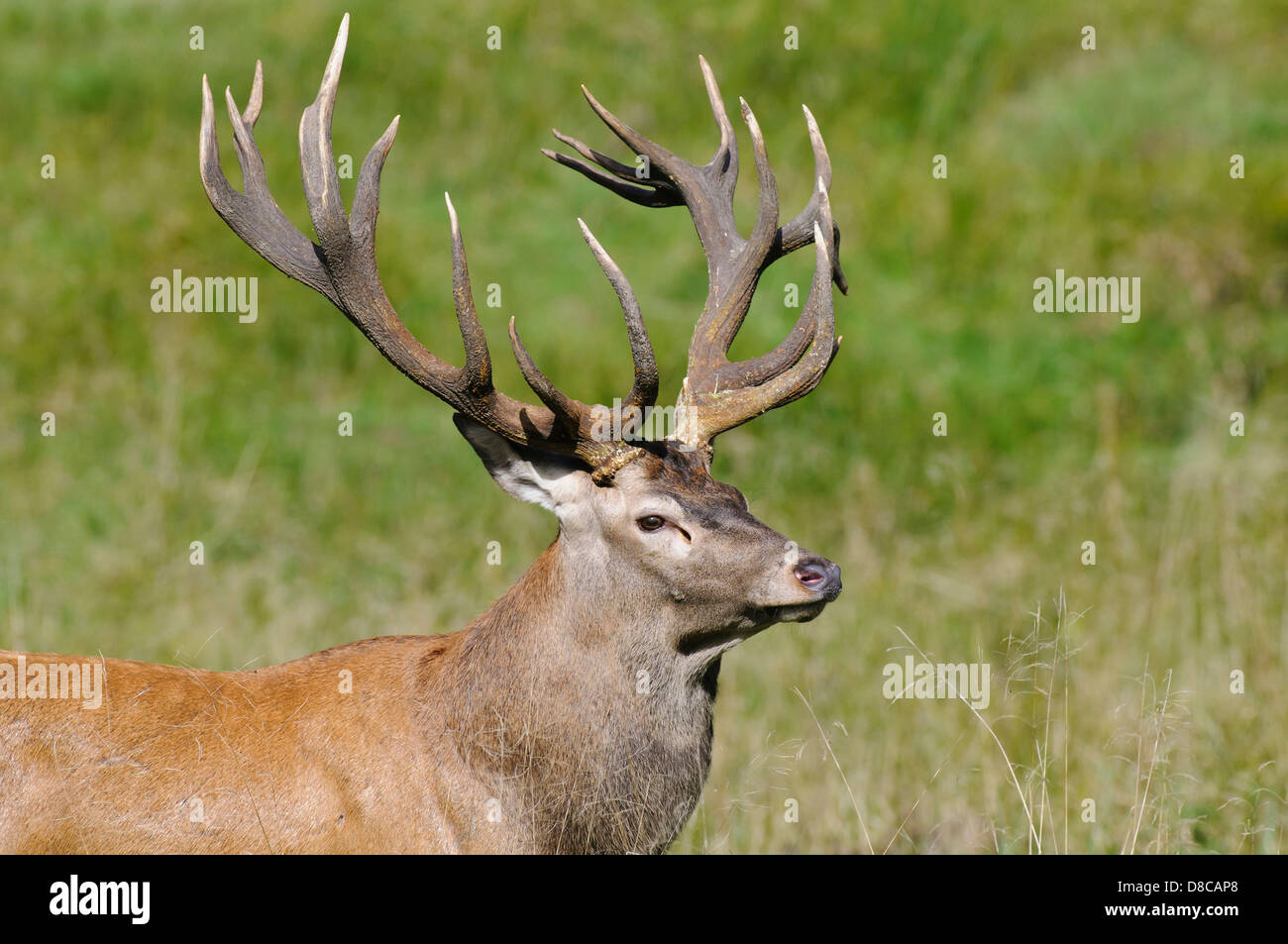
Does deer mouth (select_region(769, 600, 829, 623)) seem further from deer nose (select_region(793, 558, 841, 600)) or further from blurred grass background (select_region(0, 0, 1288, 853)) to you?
blurred grass background (select_region(0, 0, 1288, 853))

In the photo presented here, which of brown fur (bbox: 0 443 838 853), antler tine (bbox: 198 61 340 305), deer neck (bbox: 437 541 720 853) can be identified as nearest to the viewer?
brown fur (bbox: 0 443 838 853)

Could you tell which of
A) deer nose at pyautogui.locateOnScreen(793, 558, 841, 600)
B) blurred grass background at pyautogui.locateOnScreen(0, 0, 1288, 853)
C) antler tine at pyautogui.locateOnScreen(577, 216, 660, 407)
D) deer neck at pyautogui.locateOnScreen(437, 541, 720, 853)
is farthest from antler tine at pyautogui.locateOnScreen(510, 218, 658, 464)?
blurred grass background at pyautogui.locateOnScreen(0, 0, 1288, 853)

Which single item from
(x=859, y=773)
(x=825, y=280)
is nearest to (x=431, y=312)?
(x=859, y=773)

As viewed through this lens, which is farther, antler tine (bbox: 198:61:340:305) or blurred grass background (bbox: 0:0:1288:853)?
blurred grass background (bbox: 0:0:1288:853)

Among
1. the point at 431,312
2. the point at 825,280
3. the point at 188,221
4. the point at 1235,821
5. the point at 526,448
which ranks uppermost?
the point at 188,221

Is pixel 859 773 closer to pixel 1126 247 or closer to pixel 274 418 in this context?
pixel 274 418

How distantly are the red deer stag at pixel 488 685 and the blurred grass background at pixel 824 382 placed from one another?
4.11 ft

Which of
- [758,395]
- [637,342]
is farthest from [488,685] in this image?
[758,395]

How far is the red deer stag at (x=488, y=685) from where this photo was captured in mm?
4566

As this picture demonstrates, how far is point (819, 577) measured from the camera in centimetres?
458

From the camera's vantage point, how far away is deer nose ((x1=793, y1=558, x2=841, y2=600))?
4.57 m

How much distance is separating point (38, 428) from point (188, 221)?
2.80 meters

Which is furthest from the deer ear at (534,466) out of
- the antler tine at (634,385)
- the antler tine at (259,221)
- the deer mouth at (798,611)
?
the deer mouth at (798,611)

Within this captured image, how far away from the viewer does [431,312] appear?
13.0 m
